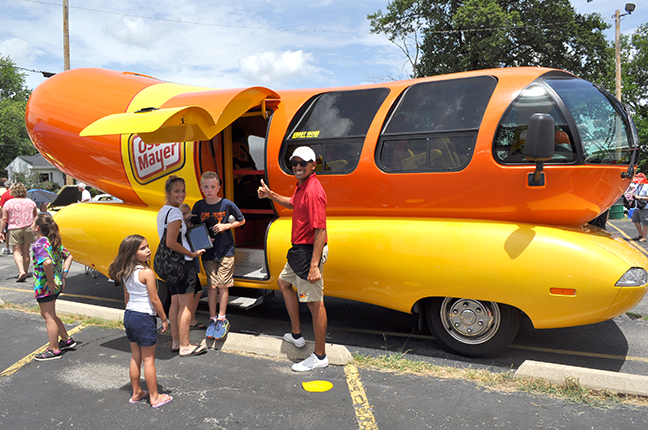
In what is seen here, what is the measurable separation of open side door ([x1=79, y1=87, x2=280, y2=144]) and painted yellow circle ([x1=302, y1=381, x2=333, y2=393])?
2.60 metres

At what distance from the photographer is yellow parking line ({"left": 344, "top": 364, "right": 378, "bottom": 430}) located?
334 centimetres

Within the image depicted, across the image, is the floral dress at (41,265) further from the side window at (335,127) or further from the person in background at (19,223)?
the person in background at (19,223)

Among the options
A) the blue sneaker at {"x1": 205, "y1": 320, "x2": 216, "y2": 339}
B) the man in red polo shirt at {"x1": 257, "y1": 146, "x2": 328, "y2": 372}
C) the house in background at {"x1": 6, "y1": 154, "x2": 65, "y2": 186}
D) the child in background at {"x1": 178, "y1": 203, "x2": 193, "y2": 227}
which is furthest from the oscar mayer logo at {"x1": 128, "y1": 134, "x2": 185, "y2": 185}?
the house in background at {"x1": 6, "y1": 154, "x2": 65, "y2": 186}

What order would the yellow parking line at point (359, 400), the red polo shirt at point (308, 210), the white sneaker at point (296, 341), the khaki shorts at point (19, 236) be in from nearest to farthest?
the yellow parking line at point (359, 400) < the red polo shirt at point (308, 210) < the white sneaker at point (296, 341) < the khaki shorts at point (19, 236)

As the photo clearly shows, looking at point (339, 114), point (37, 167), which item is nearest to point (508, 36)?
point (339, 114)

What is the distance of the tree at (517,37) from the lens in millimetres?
24031

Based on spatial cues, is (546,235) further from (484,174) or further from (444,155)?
(444,155)

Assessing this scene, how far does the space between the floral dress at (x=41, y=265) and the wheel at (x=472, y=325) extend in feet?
11.9

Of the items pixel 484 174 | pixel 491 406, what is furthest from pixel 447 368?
pixel 484 174

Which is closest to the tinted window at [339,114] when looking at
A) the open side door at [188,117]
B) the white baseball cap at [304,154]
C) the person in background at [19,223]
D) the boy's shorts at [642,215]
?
the open side door at [188,117]

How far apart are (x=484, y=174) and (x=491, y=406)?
1.99m

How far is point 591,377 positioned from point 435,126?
2.56 meters

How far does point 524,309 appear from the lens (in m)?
4.13

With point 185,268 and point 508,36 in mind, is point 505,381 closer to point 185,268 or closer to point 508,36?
Answer: point 185,268
